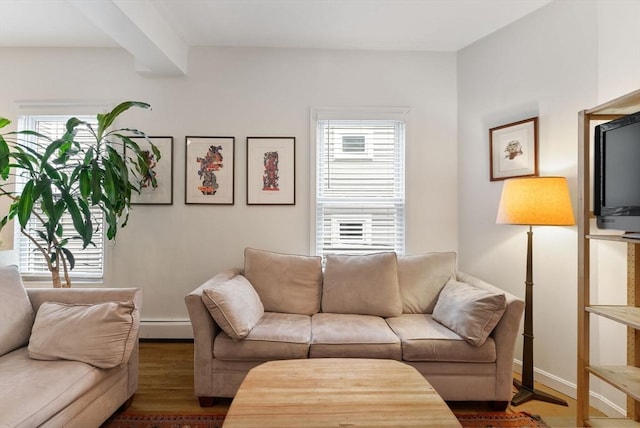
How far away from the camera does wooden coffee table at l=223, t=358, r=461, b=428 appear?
1.25m

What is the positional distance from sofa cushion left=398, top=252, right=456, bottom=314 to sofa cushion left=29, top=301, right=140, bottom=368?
6.34ft

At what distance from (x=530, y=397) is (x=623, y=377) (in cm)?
69

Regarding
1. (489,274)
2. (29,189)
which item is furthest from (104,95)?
(489,274)

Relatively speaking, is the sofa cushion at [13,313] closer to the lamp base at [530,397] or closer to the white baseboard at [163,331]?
the white baseboard at [163,331]

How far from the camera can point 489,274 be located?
2.94m

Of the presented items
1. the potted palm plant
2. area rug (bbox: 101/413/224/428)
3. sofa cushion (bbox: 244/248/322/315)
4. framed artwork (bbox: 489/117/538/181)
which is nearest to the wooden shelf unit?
framed artwork (bbox: 489/117/538/181)

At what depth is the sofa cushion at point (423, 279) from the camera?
2.68 m

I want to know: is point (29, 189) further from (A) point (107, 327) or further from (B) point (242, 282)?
(B) point (242, 282)

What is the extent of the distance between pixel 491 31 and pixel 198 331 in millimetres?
3323

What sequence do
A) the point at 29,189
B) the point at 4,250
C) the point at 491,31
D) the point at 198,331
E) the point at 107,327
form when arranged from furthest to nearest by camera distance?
Result: the point at 4,250 < the point at 491,31 < the point at 29,189 < the point at 198,331 < the point at 107,327

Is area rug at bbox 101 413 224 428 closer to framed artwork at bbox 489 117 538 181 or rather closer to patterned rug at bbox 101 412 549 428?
patterned rug at bbox 101 412 549 428

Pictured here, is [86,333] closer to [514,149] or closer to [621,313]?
[621,313]

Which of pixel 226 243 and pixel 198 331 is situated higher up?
pixel 226 243

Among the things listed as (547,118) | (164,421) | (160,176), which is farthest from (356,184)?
(164,421)
